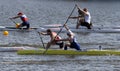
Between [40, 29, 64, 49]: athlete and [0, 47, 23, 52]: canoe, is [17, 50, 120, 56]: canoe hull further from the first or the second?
[0, 47, 23, 52]: canoe

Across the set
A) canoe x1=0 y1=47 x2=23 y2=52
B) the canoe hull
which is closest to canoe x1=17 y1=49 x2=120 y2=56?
the canoe hull

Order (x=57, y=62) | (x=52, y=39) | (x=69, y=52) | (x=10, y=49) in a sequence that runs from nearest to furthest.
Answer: (x=57, y=62)
(x=69, y=52)
(x=52, y=39)
(x=10, y=49)

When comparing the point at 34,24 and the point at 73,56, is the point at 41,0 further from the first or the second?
the point at 73,56

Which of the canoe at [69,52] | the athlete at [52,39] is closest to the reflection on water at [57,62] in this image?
the canoe at [69,52]

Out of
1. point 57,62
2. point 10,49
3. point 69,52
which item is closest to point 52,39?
point 69,52

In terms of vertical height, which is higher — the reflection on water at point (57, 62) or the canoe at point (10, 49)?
the canoe at point (10, 49)

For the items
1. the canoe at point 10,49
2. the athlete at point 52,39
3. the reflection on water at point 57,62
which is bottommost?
the reflection on water at point 57,62

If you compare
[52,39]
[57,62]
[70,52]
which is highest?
[52,39]

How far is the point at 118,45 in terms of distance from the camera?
138 feet

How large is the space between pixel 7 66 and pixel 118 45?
11.1 metres

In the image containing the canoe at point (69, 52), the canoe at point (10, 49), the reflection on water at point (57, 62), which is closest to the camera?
the reflection on water at point (57, 62)

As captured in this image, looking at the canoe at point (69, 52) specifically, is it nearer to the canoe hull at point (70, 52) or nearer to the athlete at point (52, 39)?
the canoe hull at point (70, 52)

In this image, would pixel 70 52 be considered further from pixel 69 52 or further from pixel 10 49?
pixel 10 49

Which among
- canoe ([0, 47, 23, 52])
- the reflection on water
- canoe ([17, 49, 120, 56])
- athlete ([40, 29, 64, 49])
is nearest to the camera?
the reflection on water
